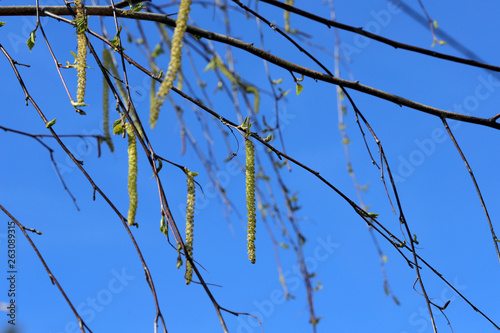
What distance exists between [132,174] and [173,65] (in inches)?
16.1

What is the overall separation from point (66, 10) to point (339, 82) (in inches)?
32.8

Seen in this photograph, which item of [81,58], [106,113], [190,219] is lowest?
[190,219]

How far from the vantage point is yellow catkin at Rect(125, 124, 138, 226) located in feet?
3.98

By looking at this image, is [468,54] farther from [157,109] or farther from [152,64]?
[152,64]

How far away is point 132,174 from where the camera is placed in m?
1.24

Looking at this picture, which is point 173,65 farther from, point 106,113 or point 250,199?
point 106,113

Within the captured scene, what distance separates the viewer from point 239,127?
1429 millimetres

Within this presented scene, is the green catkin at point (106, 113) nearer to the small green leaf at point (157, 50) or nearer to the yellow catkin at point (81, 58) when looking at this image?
the yellow catkin at point (81, 58)

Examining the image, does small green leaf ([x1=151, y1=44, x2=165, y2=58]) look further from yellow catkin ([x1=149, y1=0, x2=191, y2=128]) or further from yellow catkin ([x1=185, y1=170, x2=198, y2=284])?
yellow catkin ([x1=149, y1=0, x2=191, y2=128])

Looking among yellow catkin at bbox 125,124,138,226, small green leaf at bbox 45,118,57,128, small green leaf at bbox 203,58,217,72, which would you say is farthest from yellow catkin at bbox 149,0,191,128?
small green leaf at bbox 203,58,217,72

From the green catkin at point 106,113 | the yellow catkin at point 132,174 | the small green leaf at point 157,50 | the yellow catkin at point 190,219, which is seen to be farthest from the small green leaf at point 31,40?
the small green leaf at point 157,50

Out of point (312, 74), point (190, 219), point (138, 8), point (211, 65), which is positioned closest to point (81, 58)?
point (138, 8)

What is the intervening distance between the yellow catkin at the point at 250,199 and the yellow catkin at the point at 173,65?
45 cm

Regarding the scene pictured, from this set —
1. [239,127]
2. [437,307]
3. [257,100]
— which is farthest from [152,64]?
[437,307]
